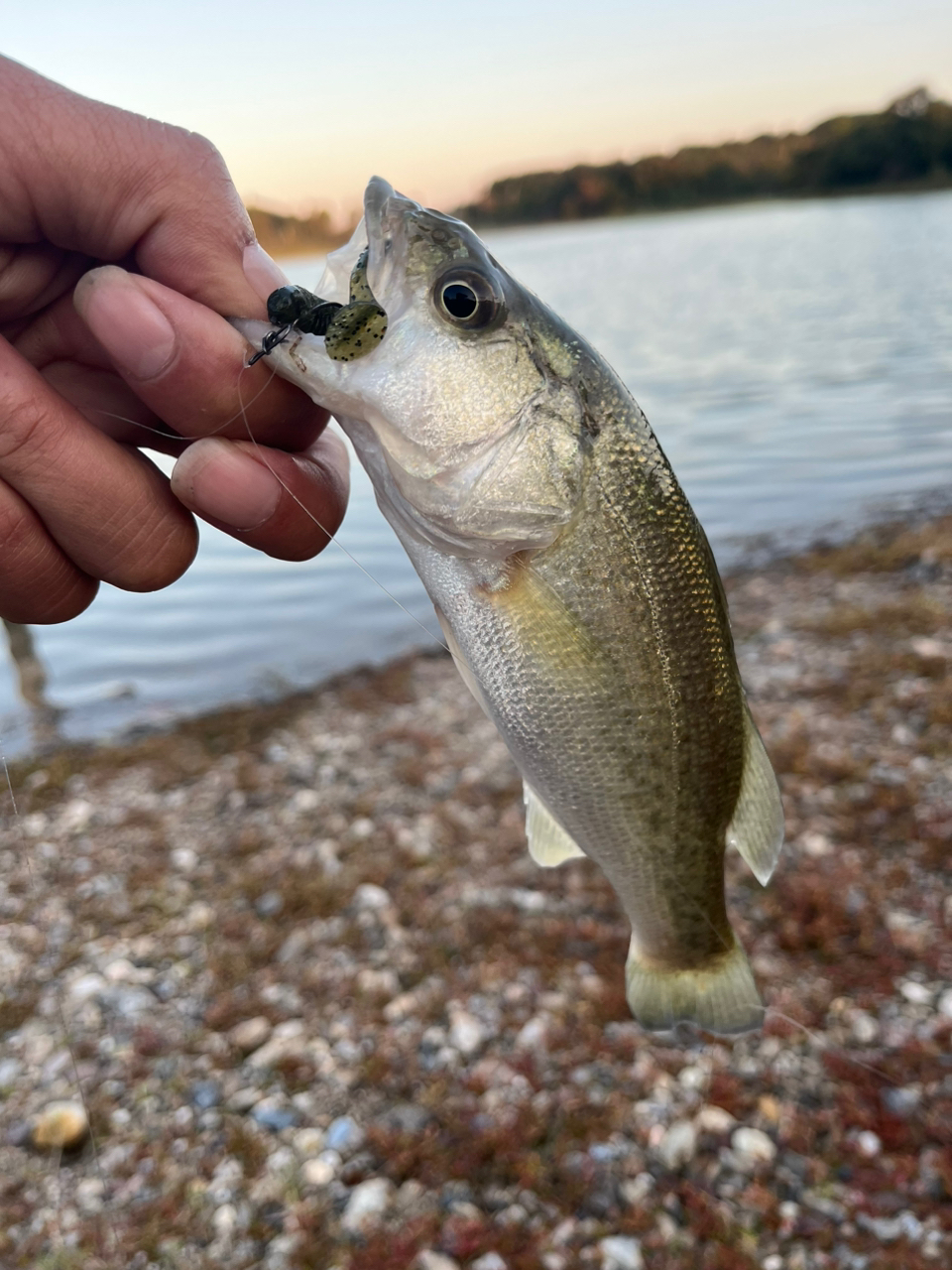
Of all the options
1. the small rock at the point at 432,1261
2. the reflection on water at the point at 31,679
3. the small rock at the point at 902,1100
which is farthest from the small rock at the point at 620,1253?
the reflection on water at the point at 31,679

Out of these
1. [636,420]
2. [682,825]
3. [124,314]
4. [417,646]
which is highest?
[124,314]

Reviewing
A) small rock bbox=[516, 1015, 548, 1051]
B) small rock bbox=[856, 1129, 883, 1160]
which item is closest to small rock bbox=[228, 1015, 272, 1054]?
small rock bbox=[516, 1015, 548, 1051]

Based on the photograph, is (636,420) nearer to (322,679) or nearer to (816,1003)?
(816,1003)

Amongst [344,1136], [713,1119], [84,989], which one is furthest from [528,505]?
[84,989]

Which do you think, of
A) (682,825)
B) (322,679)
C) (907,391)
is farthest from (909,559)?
(907,391)

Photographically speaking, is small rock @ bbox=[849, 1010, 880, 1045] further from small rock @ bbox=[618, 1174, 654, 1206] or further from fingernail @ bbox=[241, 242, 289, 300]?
fingernail @ bbox=[241, 242, 289, 300]
